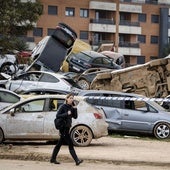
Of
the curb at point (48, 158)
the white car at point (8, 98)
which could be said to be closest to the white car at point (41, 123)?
the curb at point (48, 158)

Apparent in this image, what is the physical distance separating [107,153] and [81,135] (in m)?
1.49

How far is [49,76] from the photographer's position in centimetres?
2561

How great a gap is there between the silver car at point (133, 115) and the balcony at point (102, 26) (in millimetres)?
62784

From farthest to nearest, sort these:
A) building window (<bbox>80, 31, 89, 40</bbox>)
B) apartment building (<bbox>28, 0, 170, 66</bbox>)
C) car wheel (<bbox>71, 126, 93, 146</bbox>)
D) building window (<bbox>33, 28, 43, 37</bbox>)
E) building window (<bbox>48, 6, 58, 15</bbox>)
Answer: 1. building window (<bbox>80, 31, 89, 40</bbox>)
2. apartment building (<bbox>28, 0, 170, 66</bbox>)
3. building window (<bbox>48, 6, 58, 15</bbox>)
4. building window (<bbox>33, 28, 43, 37</bbox>)
5. car wheel (<bbox>71, 126, 93, 146</bbox>)

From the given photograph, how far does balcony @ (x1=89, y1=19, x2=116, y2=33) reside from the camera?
3275 inches

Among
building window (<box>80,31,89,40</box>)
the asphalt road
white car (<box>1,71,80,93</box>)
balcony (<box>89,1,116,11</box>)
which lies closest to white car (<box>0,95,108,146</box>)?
the asphalt road

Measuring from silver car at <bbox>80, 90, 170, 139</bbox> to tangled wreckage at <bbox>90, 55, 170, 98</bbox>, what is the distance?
5585mm

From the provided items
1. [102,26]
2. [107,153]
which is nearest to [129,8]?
[102,26]

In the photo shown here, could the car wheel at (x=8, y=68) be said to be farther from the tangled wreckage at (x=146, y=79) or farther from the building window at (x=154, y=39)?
the building window at (x=154, y=39)

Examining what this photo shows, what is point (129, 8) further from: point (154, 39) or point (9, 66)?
point (9, 66)

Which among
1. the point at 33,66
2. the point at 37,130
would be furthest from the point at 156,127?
the point at 33,66

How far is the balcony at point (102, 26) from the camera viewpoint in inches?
3275

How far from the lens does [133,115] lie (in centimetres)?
2042

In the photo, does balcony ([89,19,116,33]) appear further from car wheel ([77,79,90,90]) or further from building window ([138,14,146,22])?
car wheel ([77,79,90,90])
